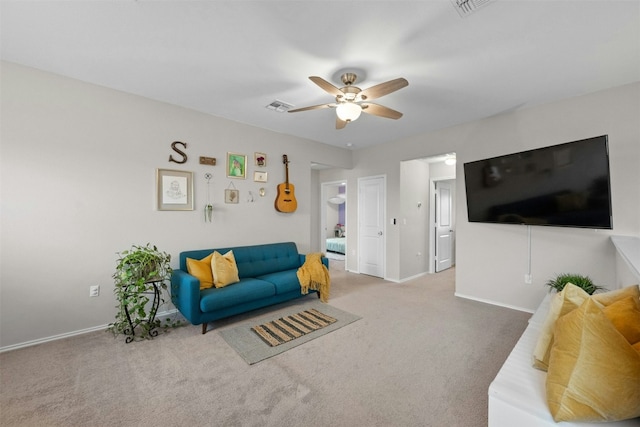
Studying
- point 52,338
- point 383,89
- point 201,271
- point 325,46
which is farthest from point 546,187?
point 52,338

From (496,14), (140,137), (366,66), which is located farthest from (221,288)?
(496,14)

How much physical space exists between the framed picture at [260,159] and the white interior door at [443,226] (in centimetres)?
369

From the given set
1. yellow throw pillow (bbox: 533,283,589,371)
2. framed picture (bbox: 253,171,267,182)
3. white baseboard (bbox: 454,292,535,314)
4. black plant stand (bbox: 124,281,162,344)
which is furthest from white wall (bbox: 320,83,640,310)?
black plant stand (bbox: 124,281,162,344)

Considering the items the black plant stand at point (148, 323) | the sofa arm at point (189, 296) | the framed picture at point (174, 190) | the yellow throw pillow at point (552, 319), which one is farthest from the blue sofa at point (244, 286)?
the yellow throw pillow at point (552, 319)

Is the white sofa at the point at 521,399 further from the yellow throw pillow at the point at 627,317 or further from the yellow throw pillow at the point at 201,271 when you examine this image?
the yellow throw pillow at the point at 201,271

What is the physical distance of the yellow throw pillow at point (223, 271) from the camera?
3031mm

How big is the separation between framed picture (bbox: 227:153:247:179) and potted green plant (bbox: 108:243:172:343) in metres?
1.41

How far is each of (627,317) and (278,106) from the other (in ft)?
11.0

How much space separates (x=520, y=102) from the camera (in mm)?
3115

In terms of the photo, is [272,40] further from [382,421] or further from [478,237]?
[478,237]

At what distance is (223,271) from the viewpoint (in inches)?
121

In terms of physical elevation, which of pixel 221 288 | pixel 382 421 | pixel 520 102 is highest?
pixel 520 102

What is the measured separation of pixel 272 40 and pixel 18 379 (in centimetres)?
323

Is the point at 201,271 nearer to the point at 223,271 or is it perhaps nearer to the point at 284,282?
the point at 223,271
